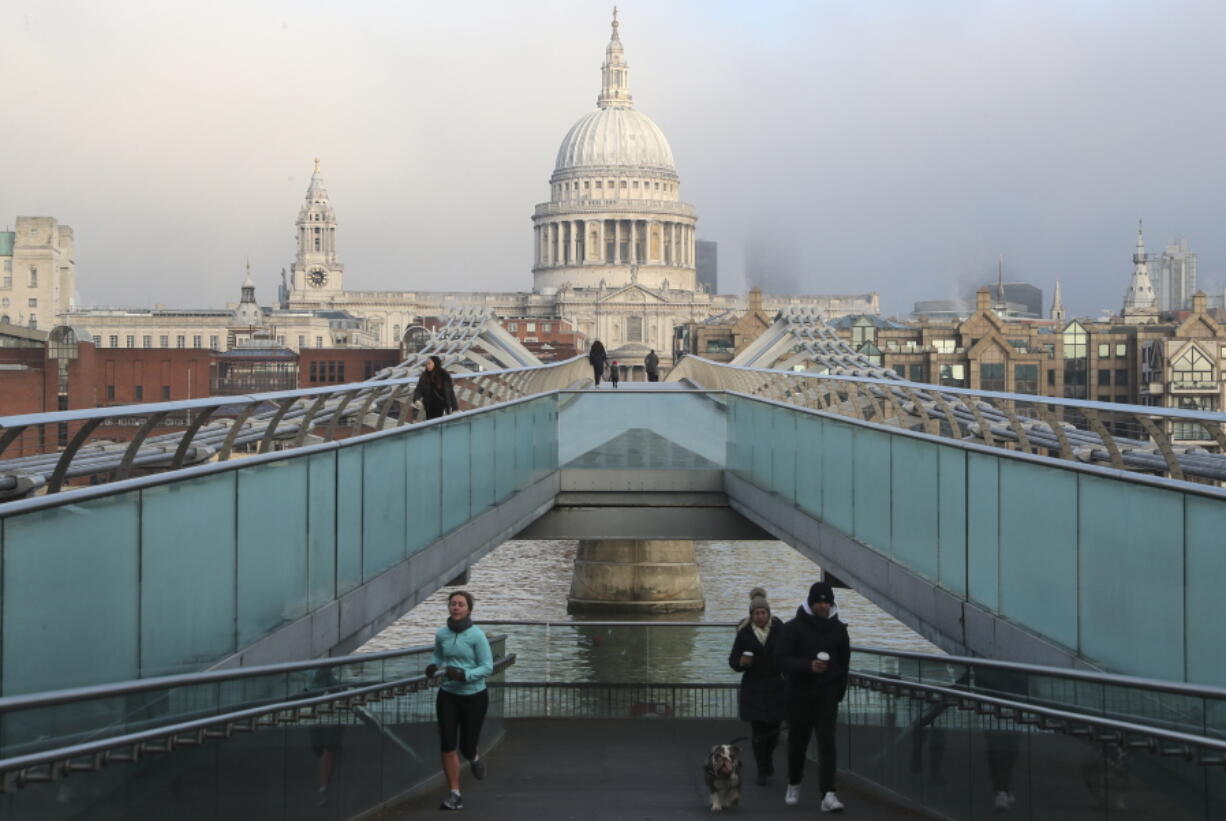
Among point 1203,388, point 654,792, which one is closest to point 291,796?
point 654,792

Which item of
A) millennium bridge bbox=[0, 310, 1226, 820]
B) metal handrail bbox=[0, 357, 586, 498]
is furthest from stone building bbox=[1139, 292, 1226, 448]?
metal handrail bbox=[0, 357, 586, 498]

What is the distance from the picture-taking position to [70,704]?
5328 millimetres

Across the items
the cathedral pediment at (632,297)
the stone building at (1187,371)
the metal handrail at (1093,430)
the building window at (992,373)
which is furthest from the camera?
the cathedral pediment at (632,297)

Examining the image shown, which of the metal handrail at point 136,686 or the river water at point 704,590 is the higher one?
the metal handrail at point 136,686

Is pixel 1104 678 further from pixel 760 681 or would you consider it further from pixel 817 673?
pixel 760 681

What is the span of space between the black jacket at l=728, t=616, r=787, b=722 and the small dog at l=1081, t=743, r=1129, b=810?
2939 millimetres

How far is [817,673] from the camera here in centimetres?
839

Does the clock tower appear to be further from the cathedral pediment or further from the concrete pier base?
the concrete pier base

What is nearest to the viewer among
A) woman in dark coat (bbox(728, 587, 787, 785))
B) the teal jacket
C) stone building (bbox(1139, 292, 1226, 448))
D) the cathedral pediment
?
the teal jacket

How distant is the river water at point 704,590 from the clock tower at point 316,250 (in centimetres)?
13618

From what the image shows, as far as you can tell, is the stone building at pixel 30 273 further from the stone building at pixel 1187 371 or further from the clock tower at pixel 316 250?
the stone building at pixel 1187 371

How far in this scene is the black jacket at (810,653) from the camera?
327 inches

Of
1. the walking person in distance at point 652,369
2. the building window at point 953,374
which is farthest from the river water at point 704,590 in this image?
the building window at point 953,374

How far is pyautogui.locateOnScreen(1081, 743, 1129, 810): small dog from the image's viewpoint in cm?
630
